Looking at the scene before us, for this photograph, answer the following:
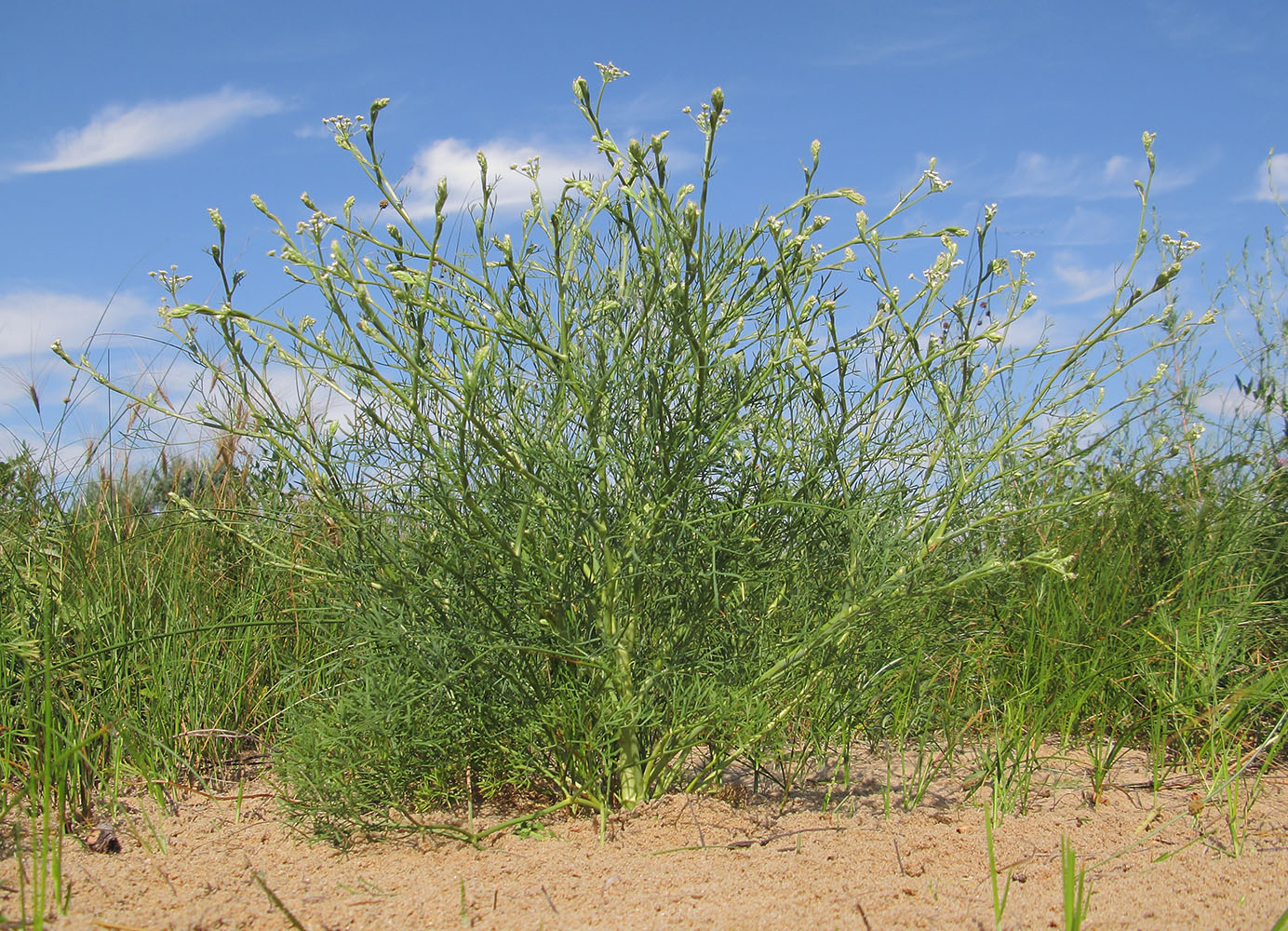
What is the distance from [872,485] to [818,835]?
3.07 feet

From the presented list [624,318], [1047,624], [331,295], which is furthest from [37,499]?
[1047,624]

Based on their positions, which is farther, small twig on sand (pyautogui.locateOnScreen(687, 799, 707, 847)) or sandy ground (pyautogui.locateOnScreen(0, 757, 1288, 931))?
small twig on sand (pyautogui.locateOnScreen(687, 799, 707, 847))

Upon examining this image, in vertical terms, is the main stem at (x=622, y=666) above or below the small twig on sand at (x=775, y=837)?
above

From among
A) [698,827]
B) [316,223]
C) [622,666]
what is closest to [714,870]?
[698,827]

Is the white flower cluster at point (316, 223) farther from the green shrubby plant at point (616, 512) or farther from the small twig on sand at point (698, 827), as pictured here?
the small twig on sand at point (698, 827)

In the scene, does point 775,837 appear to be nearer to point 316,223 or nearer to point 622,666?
point 622,666

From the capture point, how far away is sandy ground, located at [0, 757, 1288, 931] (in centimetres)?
218

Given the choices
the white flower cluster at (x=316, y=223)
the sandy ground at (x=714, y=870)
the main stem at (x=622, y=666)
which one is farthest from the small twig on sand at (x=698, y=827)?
the white flower cluster at (x=316, y=223)

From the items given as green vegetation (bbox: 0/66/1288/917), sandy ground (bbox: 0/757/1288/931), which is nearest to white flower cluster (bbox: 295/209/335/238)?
green vegetation (bbox: 0/66/1288/917)

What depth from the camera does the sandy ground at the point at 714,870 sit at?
85.9 inches

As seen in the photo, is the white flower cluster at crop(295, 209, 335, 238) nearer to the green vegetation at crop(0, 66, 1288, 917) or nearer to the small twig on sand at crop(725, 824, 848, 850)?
the green vegetation at crop(0, 66, 1288, 917)

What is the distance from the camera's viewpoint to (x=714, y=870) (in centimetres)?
243

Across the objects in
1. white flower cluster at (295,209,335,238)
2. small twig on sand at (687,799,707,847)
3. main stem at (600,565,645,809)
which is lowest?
small twig on sand at (687,799,707,847)

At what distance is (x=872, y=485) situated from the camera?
2840 millimetres
